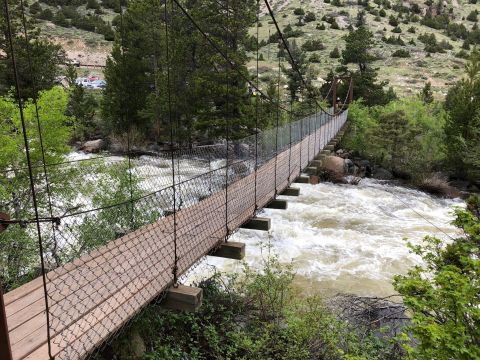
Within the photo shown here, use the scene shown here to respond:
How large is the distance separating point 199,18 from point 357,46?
8.22 m

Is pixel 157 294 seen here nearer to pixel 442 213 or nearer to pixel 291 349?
pixel 291 349

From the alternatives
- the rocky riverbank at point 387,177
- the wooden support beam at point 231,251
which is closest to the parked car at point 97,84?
the rocky riverbank at point 387,177

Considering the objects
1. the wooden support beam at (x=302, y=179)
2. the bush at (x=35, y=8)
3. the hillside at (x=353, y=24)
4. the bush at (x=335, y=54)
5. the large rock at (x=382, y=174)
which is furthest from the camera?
the bush at (x=35, y=8)

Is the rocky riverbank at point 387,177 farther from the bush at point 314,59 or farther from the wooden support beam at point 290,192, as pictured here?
the bush at point 314,59

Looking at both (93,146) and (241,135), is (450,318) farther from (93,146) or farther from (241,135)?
(93,146)

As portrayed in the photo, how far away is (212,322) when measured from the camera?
11.5ft

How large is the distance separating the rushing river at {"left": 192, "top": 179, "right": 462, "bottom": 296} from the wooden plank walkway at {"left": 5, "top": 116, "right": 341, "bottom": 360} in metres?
1.37

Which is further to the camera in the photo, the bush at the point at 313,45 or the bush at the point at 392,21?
the bush at the point at 392,21

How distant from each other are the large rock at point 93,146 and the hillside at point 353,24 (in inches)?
265

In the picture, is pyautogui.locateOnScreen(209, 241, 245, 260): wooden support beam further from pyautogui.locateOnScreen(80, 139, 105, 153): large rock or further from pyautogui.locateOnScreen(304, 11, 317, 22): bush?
pyautogui.locateOnScreen(304, 11, 317, 22): bush

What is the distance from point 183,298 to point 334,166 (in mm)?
9039

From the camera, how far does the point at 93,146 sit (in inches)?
476

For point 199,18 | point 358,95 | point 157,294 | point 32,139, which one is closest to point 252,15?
point 199,18

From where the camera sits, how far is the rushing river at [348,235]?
491cm
